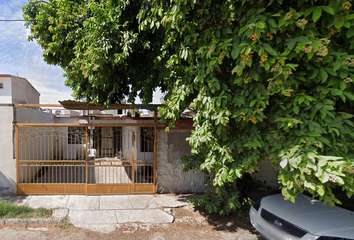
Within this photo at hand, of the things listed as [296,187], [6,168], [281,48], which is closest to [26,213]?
[6,168]

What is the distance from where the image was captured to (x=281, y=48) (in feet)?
7.68

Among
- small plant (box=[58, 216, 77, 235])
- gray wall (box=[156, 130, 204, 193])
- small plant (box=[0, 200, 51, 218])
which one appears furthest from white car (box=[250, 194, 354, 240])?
small plant (box=[0, 200, 51, 218])

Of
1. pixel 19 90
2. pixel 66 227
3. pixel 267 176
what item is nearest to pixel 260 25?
pixel 66 227

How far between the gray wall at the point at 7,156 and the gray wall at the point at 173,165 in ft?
12.8

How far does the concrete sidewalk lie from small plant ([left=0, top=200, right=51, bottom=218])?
19 centimetres

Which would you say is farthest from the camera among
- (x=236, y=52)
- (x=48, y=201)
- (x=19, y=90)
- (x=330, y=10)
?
(x=19, y=90)

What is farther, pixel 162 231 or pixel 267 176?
pixel 267 176

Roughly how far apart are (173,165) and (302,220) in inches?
127

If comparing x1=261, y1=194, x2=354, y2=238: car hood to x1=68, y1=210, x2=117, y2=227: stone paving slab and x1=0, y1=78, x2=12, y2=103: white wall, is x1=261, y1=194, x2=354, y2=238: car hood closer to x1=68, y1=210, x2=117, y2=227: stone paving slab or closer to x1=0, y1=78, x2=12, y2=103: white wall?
x1=68, y1=210, x2=117, y2=227: stone paving slab

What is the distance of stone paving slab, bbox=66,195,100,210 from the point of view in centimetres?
428

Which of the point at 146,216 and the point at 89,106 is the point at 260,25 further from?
the point at 89,106

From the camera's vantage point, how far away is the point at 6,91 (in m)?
5.78

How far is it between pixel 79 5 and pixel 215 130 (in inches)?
194

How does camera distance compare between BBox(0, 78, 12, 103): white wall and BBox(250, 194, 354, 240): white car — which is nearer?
BBox(250, 194, 354, 240): white car
